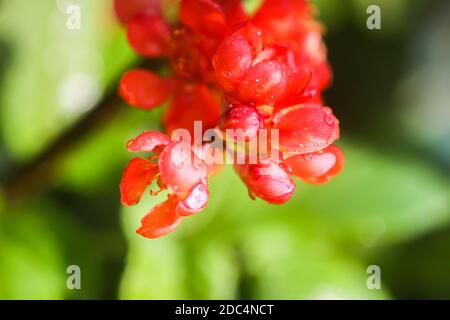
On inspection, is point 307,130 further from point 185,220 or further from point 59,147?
point 185,220

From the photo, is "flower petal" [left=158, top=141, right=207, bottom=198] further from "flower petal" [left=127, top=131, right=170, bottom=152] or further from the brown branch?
the brown branch

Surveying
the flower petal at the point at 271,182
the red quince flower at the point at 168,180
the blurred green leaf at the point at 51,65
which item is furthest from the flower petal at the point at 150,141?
the blurred green leaf at the point at 51,65

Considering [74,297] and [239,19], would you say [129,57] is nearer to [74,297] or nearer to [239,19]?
Answer: [74,297]

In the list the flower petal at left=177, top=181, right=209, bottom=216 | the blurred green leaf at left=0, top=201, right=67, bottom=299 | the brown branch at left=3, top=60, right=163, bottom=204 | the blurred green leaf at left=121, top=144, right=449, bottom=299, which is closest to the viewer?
the flower petal at left=177, top=181, right=209, bottom=216

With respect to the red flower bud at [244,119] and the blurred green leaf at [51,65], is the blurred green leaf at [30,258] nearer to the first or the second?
the blurred green leaf at [51,65]

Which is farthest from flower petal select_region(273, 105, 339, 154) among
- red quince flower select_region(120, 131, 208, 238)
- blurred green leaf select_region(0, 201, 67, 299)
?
blurred green leaf select_region(0, 201, 67, 299)

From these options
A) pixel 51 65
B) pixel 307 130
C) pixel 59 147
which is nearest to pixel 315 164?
pixel 307 130
